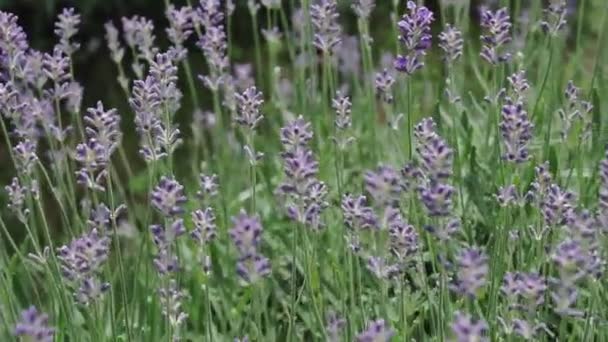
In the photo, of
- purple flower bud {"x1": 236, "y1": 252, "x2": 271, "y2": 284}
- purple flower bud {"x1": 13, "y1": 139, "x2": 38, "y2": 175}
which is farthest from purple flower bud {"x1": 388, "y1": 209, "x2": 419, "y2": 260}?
purple flower bud {"x1": 13, "y1": 139, "x2": 38, "y2": 175}

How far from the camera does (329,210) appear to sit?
12.4 ft

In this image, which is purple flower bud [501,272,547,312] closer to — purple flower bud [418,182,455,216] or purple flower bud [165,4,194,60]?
purple flower bud [418,182,455,216]

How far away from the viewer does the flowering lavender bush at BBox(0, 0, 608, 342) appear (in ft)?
7.77

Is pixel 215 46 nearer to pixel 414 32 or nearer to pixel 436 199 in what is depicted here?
pixel 414 32

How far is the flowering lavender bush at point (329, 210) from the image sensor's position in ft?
7.77

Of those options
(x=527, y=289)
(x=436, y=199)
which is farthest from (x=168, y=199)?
(x=527, y=289)

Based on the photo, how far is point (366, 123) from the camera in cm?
457

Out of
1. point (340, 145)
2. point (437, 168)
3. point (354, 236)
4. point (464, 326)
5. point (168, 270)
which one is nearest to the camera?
point (464, 326)

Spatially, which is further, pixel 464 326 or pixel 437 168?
pixel 437 168

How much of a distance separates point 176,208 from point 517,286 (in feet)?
2.22

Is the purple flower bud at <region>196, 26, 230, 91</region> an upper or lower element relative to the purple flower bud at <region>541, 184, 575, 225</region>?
upper

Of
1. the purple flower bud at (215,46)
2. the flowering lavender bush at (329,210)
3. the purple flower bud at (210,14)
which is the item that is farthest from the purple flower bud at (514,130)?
the purple flower bud at (210,14)

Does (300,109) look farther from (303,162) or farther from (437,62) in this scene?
(437,62)

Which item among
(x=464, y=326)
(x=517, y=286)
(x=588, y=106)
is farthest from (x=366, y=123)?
(x=464, y=326)
